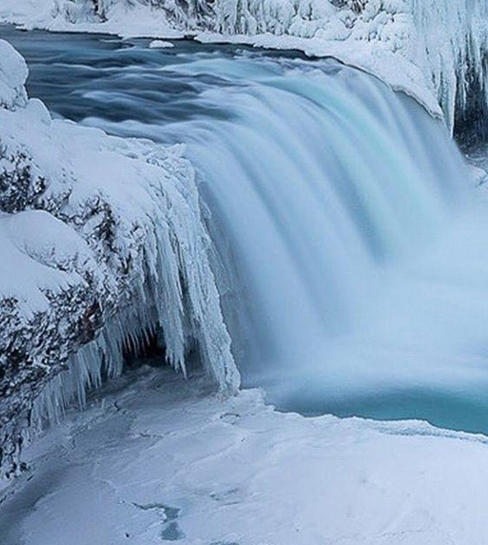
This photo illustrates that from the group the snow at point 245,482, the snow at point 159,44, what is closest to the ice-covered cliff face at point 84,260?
the snow at point 245,482

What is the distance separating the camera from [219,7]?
24.4ft

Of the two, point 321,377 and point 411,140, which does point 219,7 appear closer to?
point 411,140

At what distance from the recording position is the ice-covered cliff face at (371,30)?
672cm

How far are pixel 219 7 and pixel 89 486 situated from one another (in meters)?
5.53

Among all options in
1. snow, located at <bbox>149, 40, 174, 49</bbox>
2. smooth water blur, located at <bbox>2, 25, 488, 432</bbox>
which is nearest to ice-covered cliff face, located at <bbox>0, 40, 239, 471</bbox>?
smooth water blur, located at <bbox>2, 25, 488, 432</bbox>

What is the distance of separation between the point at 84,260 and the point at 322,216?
247 cm

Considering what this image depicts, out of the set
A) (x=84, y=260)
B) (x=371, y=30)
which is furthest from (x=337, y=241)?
(x=371, y=30)

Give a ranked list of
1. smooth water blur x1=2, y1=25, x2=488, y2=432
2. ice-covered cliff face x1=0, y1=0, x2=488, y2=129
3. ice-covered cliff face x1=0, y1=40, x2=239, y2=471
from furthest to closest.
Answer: ice-covered cliff face x1=0, y1=0, x2=488, y2=129 < smooth water blur x1=2, y1=25, x2=488, y2=432 < ice-covered cliff face x1=0, y1=40, x2=239, y2=471

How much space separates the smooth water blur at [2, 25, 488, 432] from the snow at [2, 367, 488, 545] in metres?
0.56

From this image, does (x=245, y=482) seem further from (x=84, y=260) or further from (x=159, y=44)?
(x=159, y=44)

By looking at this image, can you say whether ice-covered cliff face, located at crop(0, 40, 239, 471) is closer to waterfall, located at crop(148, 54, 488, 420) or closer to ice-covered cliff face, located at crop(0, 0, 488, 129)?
waterfall, located at crop(148, 54, 488, 420)

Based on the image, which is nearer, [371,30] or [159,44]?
[371,30]

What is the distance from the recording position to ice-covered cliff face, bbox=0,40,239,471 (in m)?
2.40

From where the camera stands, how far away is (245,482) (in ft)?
9.16
